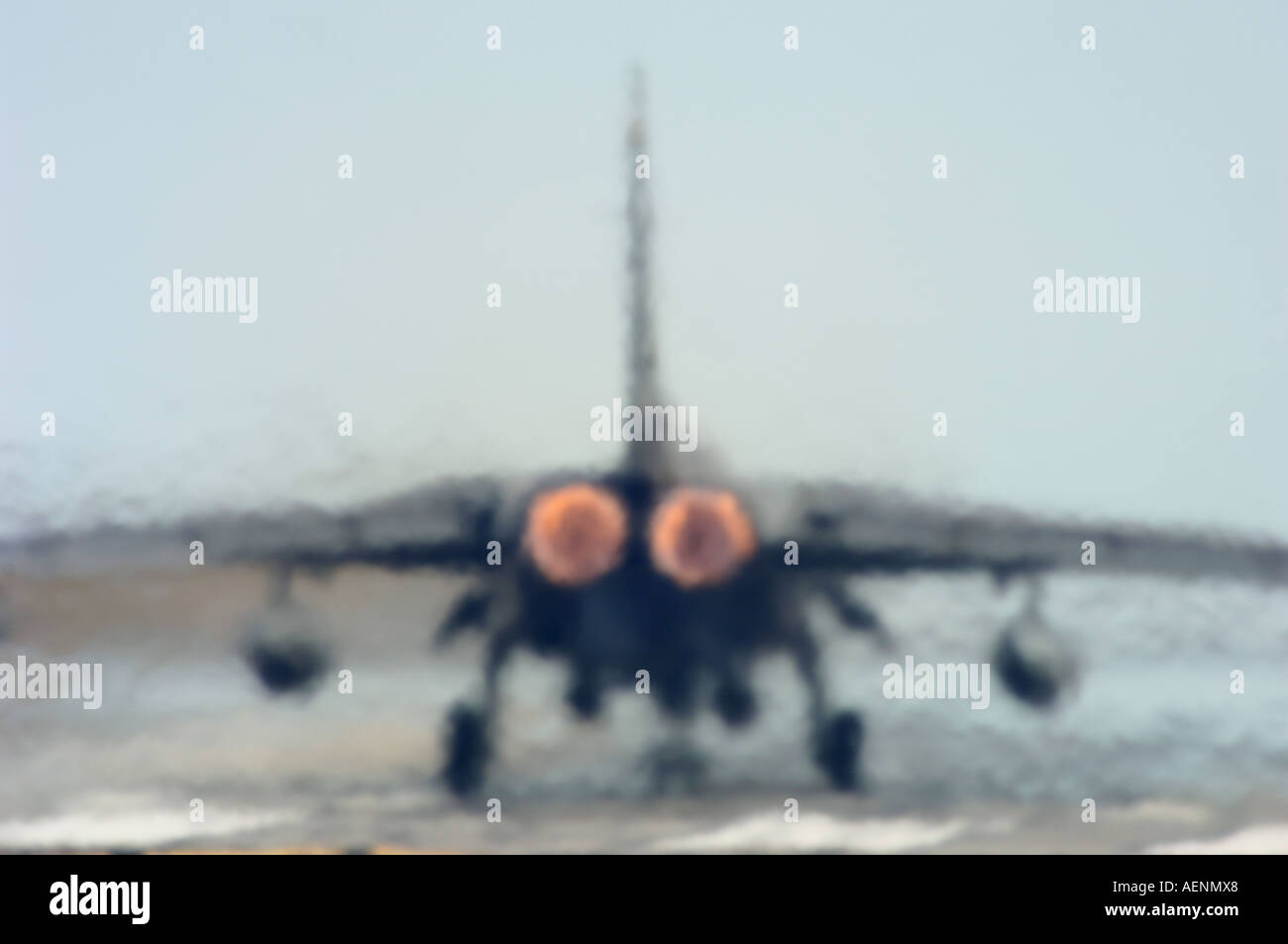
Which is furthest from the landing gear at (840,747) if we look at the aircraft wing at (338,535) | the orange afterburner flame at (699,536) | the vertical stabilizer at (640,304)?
the aircraft wing at (338,535)

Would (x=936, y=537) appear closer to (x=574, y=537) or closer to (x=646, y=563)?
(x=646, y=563)

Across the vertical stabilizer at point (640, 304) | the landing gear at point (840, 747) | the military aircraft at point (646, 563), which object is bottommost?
the landing gear at point (840, 747)

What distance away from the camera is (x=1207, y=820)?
44.7ft

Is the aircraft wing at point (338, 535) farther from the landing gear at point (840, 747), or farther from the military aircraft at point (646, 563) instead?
the landing gear at point (840, 747)

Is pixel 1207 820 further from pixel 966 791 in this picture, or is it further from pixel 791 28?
pixel 791 28

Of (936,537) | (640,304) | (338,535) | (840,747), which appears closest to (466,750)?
(338,535)

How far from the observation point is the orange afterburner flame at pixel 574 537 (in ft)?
44.4

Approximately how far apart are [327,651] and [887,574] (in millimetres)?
5102

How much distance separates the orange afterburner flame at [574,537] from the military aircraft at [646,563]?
13mm

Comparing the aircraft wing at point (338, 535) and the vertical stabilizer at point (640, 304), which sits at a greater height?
the vertical stabilizer at point (640, 304)

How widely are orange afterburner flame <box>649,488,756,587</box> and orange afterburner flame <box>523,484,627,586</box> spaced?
353 mm

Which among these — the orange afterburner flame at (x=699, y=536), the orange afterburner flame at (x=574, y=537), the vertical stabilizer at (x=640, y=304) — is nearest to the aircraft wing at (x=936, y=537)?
the orange afterburner flame at (x=699, y=536)

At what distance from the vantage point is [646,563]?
13.6 meters

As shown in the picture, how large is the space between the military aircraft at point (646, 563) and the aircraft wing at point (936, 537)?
18mm
